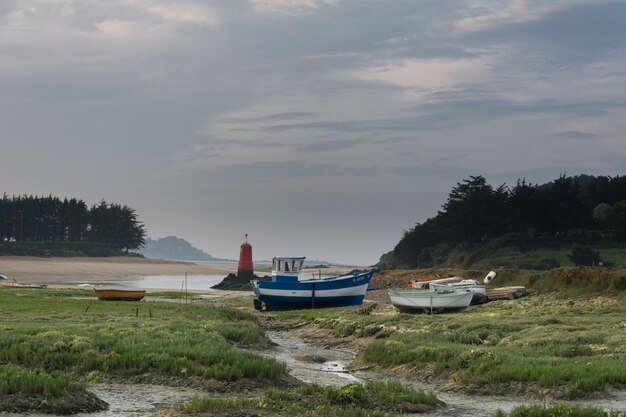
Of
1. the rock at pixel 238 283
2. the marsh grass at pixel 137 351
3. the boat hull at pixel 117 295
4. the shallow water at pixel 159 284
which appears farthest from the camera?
the shallow water at pixel 159 284

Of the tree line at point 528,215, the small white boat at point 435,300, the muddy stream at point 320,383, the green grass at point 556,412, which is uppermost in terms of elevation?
the tree line at point 528,215

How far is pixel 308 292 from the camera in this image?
5894cm

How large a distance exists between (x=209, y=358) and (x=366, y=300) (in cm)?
4180

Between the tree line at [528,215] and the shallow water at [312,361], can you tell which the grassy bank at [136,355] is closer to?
the shallow water at [312,361]

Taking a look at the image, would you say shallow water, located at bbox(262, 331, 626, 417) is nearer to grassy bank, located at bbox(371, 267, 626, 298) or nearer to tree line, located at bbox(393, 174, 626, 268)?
grassy bank, located at bbox(371, 267, 626, 298)

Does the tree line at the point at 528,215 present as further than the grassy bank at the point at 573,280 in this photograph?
Yes

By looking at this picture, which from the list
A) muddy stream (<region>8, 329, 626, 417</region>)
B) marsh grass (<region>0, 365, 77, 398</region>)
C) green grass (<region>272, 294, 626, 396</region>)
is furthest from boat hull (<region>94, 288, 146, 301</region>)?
marsh grass (<region>0, 365, 77, 398</region>)

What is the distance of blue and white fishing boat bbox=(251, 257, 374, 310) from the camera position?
58.5 m

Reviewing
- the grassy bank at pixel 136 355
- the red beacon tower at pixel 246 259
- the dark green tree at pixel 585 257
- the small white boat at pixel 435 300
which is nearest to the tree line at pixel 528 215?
the dark green tree at pixel 585 257

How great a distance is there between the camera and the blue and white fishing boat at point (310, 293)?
58.5 m

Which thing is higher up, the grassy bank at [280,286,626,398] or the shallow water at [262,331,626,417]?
the grassy bank at [280,286,626,398]

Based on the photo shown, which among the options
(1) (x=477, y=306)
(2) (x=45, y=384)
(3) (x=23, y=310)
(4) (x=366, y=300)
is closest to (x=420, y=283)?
(4) (x=366, y=300)

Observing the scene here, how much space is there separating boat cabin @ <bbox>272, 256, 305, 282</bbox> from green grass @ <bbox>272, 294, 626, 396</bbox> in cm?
1962

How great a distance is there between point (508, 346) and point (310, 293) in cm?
3113
